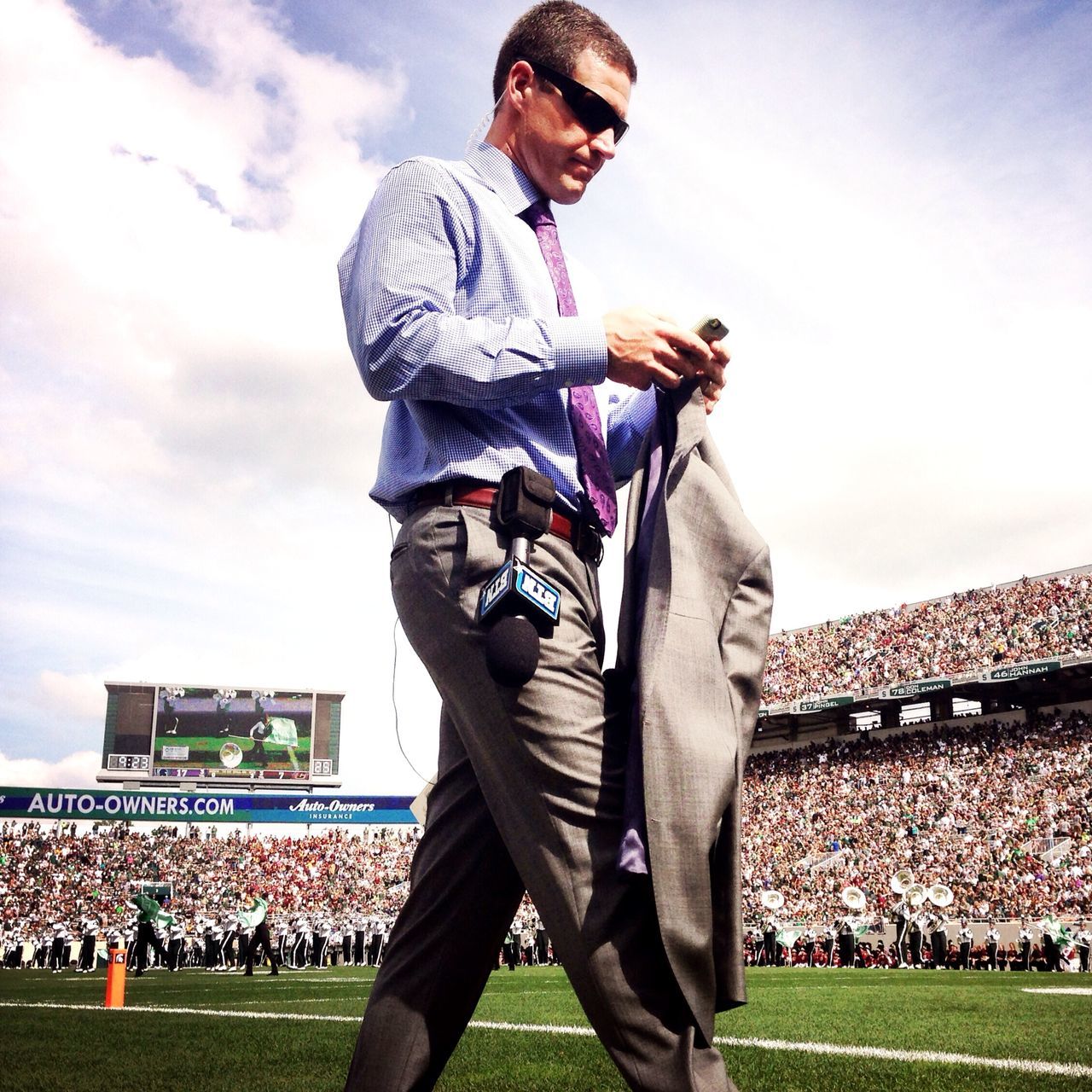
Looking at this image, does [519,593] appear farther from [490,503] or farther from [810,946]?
[810,946]

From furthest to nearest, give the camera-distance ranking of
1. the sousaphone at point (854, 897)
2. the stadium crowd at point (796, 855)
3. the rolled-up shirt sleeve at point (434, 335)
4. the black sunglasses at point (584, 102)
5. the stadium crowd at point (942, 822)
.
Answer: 1. the stadium crowd at point (796, 855)
2. the sousaphone at point (854, 897)
3. the stadium crowd at point (942, 822)
4. the black sunglasses at point (584, 102)
5. the rolled-up shirt sleeve at point (434, 335)

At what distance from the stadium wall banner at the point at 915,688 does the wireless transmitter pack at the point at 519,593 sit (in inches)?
1528

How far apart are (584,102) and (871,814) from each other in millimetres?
35573

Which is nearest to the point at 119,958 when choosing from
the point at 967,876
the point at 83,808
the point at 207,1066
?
the point at 207,1066

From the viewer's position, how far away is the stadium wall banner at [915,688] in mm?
38156

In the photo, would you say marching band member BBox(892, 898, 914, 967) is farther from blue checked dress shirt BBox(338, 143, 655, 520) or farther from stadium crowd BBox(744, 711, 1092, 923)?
blue checked dress shirt BBox(338, 143, 655, 520)

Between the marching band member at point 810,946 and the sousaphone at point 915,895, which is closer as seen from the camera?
the marching band member at point 810,946

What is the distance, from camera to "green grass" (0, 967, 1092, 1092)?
4.46 meters

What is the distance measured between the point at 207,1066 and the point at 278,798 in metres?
45.4

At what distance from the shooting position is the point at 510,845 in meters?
1.88

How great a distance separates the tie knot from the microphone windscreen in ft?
3.39

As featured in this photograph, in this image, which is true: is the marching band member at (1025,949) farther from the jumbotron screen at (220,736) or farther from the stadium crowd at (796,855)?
the jumbotron screen at (220,736)

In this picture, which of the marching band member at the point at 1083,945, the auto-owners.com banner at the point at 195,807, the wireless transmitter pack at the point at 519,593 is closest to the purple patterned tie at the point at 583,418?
the wireless transmitter pack at the point at 519,593

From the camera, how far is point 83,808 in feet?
143
